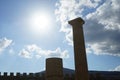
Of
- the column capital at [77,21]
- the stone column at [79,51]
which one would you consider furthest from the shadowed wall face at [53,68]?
the column capital at [77,21]

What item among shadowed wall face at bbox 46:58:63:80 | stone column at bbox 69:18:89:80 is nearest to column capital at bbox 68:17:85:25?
stone column at bbox 69:18:89:80

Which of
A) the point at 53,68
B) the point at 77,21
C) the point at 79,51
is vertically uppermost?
the point at 77,21

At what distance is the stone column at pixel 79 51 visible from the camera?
10602 millimetres

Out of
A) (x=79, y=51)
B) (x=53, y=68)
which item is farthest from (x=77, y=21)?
(x=53, y=68)

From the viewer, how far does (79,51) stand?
10781 mm

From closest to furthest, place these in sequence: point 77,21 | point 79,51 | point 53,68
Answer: point 53,68
point 79,51
point 77,21

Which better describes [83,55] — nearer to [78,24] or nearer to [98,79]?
[78,24]

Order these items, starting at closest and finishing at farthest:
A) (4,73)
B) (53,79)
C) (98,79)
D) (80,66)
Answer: (53,79), (80,66), (4,73), (98,79)

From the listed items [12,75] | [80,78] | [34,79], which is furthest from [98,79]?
[80,78]

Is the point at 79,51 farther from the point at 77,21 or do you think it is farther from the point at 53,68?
the point at 53,68

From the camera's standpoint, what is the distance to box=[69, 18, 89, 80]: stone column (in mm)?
10602

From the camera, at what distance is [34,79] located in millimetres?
35719

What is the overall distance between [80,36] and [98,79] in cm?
3050

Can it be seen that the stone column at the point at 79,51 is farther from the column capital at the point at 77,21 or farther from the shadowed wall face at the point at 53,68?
the shadowed wall face at the point at 53,68
